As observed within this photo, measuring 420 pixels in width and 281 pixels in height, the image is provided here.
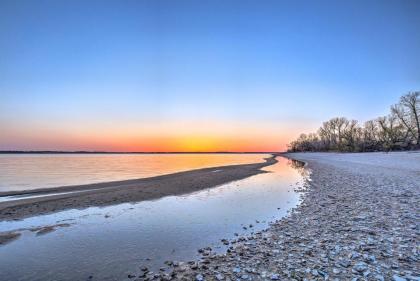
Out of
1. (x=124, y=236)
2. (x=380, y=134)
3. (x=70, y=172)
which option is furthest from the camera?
(x=380, y=134)

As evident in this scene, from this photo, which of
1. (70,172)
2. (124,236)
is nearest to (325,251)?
(124,236)

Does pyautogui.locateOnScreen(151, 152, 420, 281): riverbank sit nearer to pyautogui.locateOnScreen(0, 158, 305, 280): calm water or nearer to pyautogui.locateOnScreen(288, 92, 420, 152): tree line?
pyautogui.locateOnScreen(0, 158, 305, 280): calm water

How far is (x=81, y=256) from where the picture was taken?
308 inches

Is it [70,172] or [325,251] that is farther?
[70,172]

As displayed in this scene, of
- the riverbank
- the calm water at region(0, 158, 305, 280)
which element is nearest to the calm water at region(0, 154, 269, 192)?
the calm water at region(0, 158, 305, 280)

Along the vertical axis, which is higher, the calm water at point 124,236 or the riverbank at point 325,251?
A: the riverbank at point 325,251

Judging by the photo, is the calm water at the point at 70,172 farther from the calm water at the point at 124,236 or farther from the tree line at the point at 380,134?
the tree line at the point at 380,134

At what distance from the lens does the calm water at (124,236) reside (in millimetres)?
7012

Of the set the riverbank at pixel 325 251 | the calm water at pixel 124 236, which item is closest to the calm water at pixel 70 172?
the calm water at pixel 124 236

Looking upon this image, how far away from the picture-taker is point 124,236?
31.8 feet

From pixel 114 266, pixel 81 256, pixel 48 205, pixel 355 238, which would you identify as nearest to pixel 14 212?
pixel 48 205

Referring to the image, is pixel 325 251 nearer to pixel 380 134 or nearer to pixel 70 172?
pixel 70 172

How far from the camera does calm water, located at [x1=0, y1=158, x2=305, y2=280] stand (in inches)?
276

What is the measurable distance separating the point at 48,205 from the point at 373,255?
1753 cm
